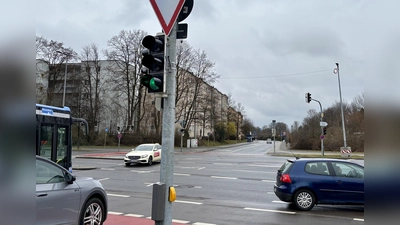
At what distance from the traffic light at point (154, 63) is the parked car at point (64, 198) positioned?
2049mm

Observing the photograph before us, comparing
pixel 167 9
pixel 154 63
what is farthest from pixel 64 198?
pixel 167 9

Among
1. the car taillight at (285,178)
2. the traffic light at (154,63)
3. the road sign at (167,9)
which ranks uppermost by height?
the road sign at (167,9)

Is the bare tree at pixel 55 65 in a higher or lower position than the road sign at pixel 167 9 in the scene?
higher

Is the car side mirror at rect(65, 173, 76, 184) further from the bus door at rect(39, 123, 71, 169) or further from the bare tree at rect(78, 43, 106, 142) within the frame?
the bare tree at rect(78, 43, 106, 142)

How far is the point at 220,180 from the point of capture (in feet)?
48.1

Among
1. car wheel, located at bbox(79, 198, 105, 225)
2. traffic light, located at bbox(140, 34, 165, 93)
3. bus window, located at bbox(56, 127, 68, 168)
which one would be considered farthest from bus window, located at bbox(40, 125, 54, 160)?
traffic light, located at bbox(140, 34, 165, 93)

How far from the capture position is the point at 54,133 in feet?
33.5

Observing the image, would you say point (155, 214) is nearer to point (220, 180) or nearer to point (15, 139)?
point (15, 139)

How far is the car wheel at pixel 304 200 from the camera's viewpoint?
28.2ft

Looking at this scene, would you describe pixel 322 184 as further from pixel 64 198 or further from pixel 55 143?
pixel 55 143

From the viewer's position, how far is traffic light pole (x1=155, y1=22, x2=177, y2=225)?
454cm

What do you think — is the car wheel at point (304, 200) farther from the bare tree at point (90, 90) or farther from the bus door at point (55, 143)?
the bare tree at point (90, 90)

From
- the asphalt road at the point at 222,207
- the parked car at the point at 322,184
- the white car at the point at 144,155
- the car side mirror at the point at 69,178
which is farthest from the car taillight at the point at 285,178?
the white car at the point at 144,155

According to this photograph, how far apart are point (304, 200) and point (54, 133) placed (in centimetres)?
822
